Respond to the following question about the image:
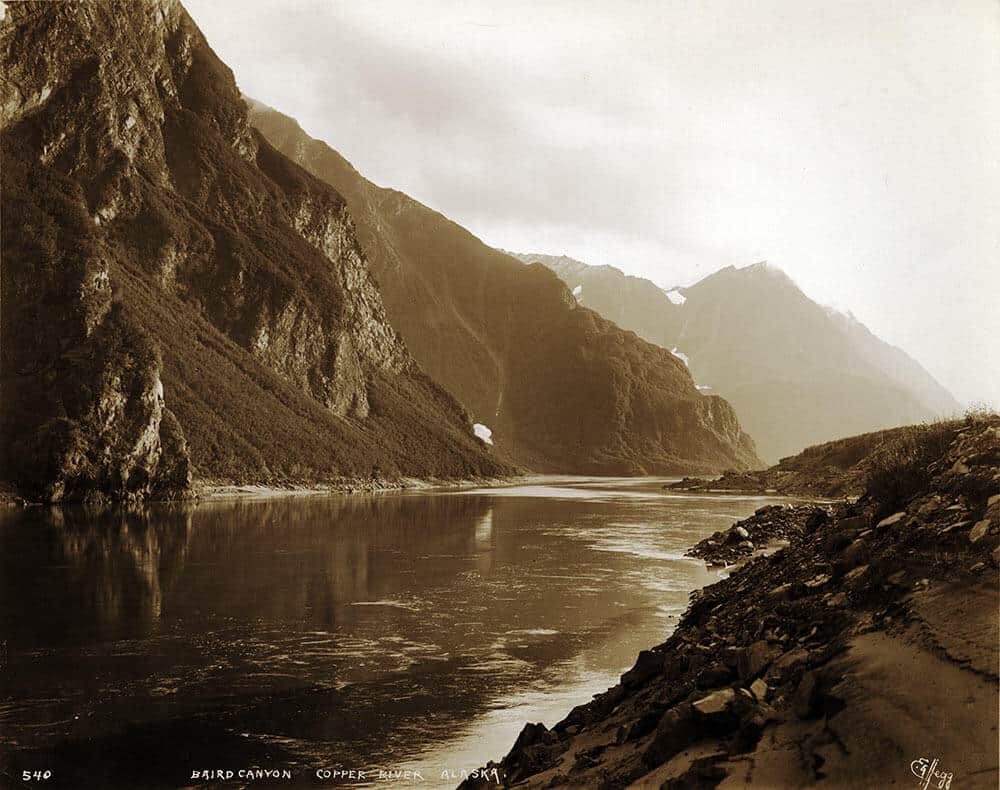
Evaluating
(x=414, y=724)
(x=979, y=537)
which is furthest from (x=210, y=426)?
(x=979, y=537)

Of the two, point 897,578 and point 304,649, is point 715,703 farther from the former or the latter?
point 304,649

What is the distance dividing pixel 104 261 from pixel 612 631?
95170 mm

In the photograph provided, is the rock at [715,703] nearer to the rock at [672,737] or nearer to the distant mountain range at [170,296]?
the rock at [672,737]

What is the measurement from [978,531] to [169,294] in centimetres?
13373

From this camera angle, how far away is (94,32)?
130000 mm

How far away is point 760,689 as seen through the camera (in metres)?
8.23

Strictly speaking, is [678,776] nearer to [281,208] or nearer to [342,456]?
[342,456]

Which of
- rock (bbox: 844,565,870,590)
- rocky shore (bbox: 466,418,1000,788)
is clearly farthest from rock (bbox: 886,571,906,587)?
rock (bbox: 844,565,870,590)

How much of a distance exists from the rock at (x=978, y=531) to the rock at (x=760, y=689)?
301 cm

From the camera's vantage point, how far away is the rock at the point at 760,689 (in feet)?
26.6

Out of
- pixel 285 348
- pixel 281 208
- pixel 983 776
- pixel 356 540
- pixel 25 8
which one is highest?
pixel 25 8
